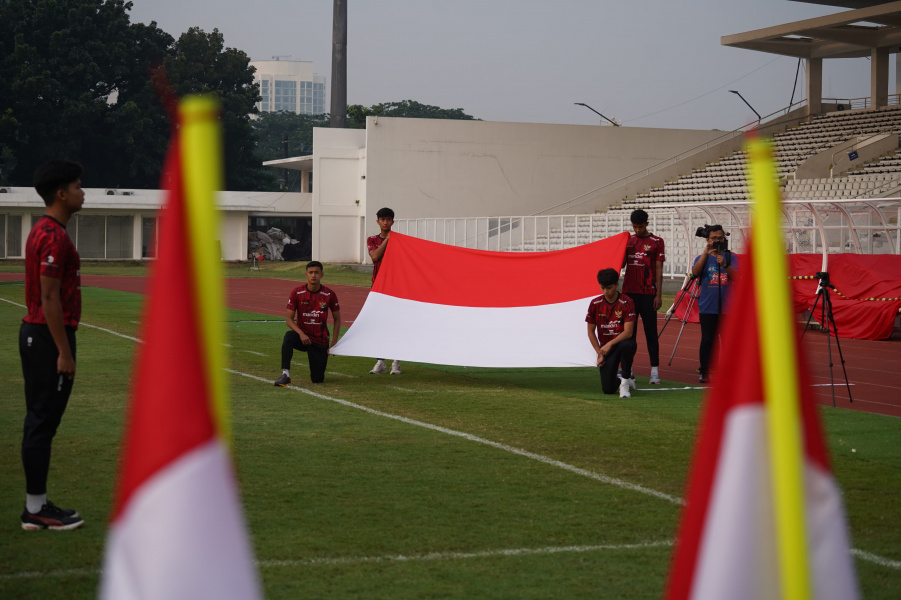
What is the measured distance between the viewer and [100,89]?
66.5 meters

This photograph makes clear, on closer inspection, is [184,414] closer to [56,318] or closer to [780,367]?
[780,367]

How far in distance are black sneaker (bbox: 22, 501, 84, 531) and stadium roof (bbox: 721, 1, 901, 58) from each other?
3622 cm

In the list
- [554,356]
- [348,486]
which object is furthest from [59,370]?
[554,356]

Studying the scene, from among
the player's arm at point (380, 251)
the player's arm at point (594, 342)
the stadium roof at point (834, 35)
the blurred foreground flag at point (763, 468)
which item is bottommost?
the player's arm at point (594, 342)

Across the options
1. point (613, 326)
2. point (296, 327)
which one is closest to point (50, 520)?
point (296, 327)

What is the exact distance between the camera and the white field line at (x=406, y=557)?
4938mm

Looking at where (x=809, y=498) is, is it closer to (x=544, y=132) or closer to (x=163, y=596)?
(x=163, y=596)

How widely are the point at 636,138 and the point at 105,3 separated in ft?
116

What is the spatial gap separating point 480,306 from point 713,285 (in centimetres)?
263

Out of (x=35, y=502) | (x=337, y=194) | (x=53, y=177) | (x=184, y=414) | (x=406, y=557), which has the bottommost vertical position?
(x=406, y=557)

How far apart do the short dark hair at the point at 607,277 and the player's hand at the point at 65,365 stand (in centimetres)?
639

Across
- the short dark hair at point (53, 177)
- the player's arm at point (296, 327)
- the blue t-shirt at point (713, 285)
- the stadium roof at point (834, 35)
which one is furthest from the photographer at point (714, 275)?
the stadium roof at point (834, 35)

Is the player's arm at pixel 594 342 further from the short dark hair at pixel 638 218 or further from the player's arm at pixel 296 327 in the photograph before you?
the player's arm at pixel 296 327

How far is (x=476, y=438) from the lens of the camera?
8555 millimetres
